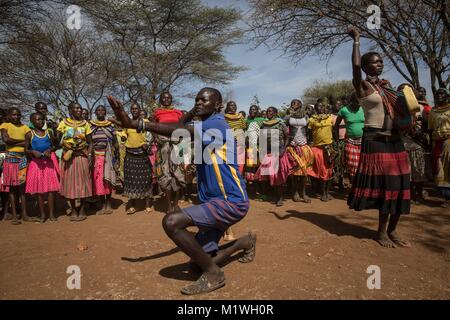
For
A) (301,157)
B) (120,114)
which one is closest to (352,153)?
(301,157)

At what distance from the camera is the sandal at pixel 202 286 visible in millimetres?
2939

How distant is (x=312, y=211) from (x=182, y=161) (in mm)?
2610

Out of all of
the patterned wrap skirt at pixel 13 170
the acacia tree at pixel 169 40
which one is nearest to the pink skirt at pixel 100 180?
the patterned wrap skirt at pixel 13 170

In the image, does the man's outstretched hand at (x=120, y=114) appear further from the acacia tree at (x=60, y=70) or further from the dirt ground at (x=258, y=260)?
the acacia tree at (x=60, y=70)

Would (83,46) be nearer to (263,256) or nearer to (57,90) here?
(57,90)

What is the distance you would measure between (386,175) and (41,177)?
5547 mm

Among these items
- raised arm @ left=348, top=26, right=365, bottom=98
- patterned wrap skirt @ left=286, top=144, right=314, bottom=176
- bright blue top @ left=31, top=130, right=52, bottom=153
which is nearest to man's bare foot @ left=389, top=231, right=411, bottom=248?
raised arm @ left=348, top=26, right=365, bottom=98

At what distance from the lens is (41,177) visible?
581cm

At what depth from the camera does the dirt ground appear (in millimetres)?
3027

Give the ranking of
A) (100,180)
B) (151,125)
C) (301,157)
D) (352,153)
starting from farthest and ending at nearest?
(301,157), (100,180), (352,153), (151,125)

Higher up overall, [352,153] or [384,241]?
[352,153]

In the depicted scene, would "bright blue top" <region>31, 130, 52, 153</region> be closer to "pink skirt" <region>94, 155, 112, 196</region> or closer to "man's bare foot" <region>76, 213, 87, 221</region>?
"pink skirt" <region>94, 155, 112, 196</region>

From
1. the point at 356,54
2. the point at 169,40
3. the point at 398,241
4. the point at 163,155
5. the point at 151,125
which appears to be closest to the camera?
the point at 151,125

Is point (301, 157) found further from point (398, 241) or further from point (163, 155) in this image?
point (398, 241)
